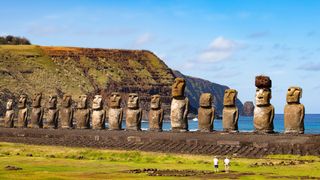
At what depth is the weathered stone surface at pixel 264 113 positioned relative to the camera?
98.2 ft

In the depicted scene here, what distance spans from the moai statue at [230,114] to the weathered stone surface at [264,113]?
1.25 meters

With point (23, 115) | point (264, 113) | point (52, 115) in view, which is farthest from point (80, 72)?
point (264, 113)

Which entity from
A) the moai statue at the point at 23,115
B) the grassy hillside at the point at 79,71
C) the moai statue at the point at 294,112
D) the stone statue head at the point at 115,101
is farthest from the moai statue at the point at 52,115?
the grassy hillside at the point at 79,71

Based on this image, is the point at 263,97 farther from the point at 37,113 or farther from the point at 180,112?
the point at 37,113

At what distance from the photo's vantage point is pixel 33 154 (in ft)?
97.7

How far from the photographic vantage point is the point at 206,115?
106 feet

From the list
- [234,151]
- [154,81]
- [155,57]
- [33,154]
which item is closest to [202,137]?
[234,151]

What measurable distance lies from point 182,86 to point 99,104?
6.09 metres

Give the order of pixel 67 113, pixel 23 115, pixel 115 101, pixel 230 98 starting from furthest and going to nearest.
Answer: pixel 23 115
pixel 67 113
pixel 115 101
pixel 230 98

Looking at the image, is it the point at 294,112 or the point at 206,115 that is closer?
the point at 294,112

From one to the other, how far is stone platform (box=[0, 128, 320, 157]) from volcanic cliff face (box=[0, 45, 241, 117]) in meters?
84.9

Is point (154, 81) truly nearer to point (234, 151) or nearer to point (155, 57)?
point (155, 57)

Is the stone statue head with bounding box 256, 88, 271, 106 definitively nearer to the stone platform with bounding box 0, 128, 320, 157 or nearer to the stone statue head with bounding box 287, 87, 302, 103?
the stone statue head with bounding box 287, 87, 302, 103

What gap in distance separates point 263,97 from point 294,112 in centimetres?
174
